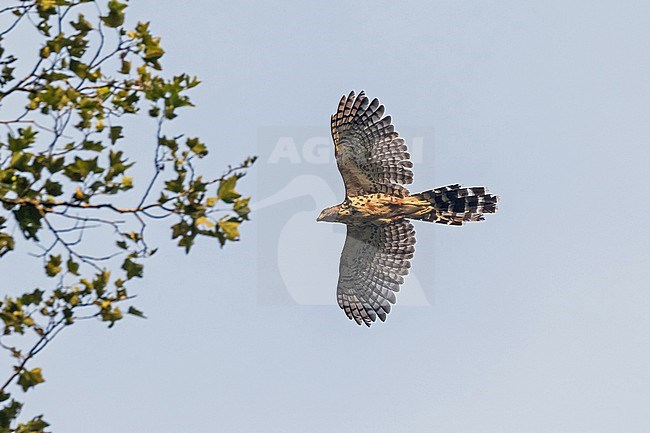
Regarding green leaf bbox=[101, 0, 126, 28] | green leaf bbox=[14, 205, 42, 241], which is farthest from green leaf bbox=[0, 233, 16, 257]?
green leaf bbox=[101, 0, 126, 28]

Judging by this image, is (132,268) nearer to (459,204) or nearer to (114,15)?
(114,15)

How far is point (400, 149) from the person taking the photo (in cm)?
1683

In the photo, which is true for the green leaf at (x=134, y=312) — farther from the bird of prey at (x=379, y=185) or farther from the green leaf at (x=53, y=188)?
the bird of prey at (x=379, y=185)

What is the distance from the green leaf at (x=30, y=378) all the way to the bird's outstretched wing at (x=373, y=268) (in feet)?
→ 36.2

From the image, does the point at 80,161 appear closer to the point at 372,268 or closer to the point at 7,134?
the point at 7,134

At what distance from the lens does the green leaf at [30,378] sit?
22.1 ft

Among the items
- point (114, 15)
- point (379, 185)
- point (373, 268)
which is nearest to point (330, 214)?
point (379, 185)

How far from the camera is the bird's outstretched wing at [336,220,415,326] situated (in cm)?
1780

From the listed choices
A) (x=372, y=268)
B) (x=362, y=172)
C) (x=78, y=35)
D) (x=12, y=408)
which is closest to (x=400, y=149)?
(x=362, y=172)

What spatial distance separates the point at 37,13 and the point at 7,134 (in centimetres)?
111

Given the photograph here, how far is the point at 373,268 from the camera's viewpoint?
717 inches

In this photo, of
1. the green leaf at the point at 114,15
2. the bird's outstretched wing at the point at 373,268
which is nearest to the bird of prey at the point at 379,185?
the bird's outstretched wing at the point at 373,268

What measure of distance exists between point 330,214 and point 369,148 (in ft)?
4.14

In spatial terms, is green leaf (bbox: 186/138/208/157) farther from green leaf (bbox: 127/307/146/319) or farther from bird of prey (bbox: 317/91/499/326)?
bird of prey (bbox: 317/91/499/326)
